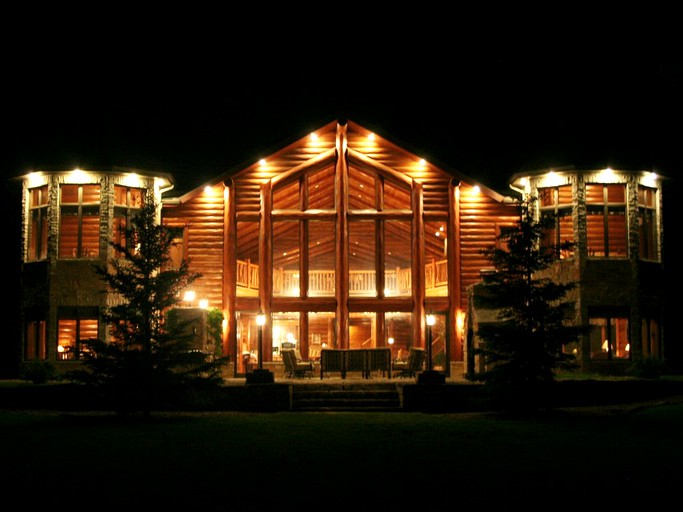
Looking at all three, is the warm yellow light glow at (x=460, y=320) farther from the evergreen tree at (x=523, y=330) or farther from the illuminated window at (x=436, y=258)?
the evergreen tree at (x=523, y=330)

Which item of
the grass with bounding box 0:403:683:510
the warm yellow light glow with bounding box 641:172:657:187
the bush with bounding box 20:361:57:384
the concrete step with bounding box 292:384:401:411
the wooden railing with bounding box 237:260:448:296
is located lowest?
the grass with bounding box 0:403:683:510

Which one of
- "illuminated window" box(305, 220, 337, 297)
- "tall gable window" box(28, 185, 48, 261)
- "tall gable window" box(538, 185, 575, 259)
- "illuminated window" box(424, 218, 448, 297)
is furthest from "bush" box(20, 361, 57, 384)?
"tall gable window" box(538, 185, 575, 259)

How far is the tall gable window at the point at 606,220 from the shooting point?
78.7 feet

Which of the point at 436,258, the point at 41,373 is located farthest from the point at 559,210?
the point at 41,373

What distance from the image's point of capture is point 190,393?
16.2 m

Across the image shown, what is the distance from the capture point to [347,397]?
758 inches

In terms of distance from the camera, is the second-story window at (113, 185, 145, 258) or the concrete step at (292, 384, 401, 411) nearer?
the concrete step at (292, 384, 401, 411)

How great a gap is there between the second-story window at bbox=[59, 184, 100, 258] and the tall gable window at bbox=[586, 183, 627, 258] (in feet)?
46.5

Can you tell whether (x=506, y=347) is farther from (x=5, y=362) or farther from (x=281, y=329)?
(x=5, y=362)

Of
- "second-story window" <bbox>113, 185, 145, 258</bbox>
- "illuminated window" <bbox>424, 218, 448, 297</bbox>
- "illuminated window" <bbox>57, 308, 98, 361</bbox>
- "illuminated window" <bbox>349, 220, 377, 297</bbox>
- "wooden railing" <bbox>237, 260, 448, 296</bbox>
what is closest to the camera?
"illuminated window" <bbox>57, 308, 98, 361</bbox>

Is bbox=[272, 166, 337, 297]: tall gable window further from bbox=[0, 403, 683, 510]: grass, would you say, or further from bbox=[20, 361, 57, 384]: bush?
bbox=[0, 403, 683, 510]: grass

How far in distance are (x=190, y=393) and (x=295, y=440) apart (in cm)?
438

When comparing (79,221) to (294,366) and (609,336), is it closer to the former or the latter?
(294,366)

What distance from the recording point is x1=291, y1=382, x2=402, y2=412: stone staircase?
18.7 m
